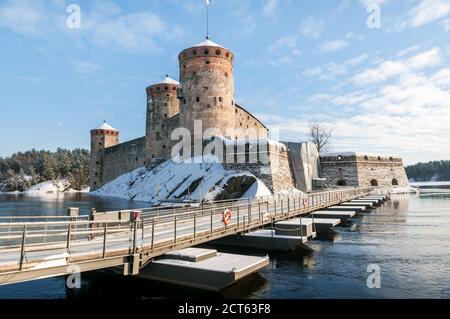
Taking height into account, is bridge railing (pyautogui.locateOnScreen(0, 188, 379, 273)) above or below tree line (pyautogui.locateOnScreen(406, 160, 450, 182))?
below

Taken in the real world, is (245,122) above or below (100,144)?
above

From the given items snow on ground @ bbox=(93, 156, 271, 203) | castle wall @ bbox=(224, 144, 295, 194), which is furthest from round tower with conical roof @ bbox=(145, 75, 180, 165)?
castle wall @ bbox=(224, 144, 295, 194)

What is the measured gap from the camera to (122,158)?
228ft

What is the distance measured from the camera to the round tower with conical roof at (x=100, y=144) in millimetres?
76000

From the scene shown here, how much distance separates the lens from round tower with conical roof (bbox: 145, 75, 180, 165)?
5788cm

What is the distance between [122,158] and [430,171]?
13262 centimetres

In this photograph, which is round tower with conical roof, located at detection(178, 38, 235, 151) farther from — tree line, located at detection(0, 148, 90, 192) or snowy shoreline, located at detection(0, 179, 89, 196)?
tree line, located at detection(0, 148, 90, 192)

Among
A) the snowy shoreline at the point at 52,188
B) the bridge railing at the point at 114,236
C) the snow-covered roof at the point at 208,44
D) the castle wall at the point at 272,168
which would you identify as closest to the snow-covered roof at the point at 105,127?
the snowy shoreline at the point at 52,188

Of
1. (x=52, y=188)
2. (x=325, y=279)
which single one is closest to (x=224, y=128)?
(x=325, y=279)

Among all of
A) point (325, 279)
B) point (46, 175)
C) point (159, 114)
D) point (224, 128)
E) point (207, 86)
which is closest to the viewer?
point (325, 279)

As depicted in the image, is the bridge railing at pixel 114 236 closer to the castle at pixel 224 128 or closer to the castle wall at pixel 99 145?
the castle at pixel 224 128

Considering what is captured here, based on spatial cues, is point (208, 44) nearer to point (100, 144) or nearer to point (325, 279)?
point (325, 279)

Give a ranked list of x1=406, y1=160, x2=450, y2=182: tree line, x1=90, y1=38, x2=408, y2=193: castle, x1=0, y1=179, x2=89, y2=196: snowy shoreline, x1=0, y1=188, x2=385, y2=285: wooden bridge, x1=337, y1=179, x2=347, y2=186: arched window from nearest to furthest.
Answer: x1=0, y1=188, x2=385, y2=285: wooden bridge → x1=90, y1=38, x2=408, y2=193: castle → x1=337, y1=179, x2=347, y2=186: arched window → x1=0, y1=179, x2=89, y2=196: snowy shoreline → x1=406, y1=160, x2=450, y2=182: tree line

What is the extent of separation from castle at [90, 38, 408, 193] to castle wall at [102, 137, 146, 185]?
219 inches
